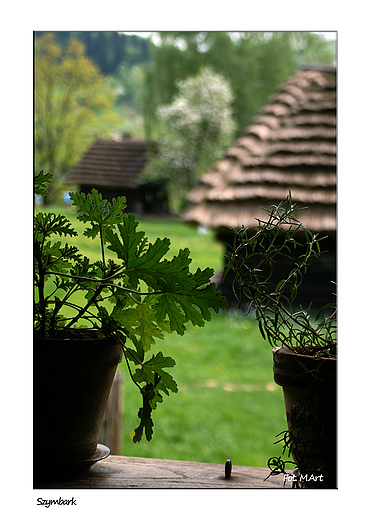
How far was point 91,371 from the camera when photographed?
454mm

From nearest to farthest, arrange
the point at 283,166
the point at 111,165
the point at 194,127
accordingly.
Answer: the point at 283,166, the point at 111,165, the point at 194,127

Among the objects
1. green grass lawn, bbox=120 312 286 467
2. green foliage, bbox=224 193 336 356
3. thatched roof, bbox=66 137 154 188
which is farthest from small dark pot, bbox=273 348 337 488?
thatched roof, bbox=66 137 154 188

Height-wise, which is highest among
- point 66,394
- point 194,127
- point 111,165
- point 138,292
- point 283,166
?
point 194,127

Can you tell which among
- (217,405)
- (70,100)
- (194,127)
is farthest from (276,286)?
(194,127)

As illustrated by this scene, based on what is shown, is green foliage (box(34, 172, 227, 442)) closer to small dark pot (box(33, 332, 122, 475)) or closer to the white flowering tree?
small dark pot (box(33, 332, 122, 475))

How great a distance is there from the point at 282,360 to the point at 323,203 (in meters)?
2.37

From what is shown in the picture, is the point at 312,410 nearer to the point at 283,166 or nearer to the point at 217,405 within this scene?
the point at 217,405

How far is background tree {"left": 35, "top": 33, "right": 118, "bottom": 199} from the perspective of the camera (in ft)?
18.0

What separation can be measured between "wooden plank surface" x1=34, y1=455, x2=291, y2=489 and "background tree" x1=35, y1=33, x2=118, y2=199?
5021mm

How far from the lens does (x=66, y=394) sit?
1.48 ft

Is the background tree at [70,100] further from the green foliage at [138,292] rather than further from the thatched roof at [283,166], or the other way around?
the green foliage at [138,292]

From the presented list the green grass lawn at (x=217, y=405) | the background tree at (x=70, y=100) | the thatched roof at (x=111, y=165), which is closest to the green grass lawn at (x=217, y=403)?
the green grass lawn at (x=217, y=405)

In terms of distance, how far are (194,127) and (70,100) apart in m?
2.54
